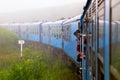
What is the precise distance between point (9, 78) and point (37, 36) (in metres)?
18.8

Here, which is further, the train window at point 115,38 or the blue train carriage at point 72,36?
the blue train carriage at point 72,36

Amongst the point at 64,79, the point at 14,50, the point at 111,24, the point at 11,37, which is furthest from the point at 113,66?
the point at 11,37

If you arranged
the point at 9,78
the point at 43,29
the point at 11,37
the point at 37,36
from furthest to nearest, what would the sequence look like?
the point at 11,37
the point at 37,36
the point at 43,29
the point at 9,78

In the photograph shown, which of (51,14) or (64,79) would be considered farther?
(51,14)

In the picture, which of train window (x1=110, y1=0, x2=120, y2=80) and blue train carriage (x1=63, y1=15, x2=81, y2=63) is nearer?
train window (x1=110, y1=0, x2=120, y2=80)

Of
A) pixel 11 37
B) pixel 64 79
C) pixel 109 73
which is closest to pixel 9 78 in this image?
pixel 64 79

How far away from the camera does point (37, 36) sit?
30.7 metres

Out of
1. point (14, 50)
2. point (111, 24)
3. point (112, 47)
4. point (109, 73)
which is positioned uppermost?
point (111, 24)

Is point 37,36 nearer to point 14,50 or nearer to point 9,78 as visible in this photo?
point 14,50

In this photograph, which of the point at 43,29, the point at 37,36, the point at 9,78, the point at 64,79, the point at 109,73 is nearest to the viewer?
the point at 109,73

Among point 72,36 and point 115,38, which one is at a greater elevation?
point 115,38

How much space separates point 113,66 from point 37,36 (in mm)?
28345

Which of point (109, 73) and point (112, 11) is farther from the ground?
point (112, 11)

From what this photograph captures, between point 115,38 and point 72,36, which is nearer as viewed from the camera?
point 115,38
